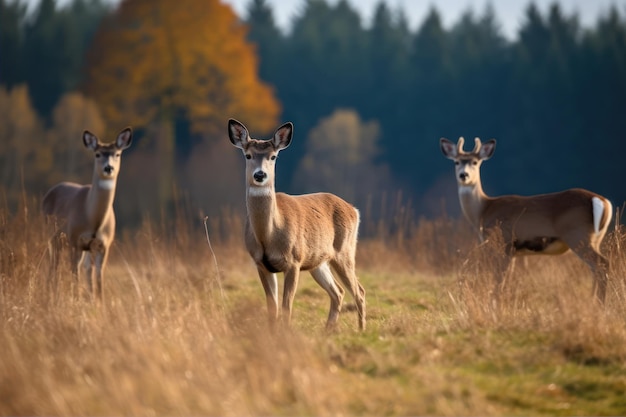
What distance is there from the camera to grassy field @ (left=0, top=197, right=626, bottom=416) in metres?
5.58

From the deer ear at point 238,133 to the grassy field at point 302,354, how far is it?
131 centimetres

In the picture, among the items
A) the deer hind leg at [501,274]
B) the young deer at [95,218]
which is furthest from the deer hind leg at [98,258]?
the deer hind leg at [501,274]

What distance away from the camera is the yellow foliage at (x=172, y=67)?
26.2 meters

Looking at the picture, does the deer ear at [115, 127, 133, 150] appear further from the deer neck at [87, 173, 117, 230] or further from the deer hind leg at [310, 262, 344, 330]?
the deer hind leg at [310, 262, 344, 330]

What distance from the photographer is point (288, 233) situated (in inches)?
329

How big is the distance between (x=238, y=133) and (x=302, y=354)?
125 inches

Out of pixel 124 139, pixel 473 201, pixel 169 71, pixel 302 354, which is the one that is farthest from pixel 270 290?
pixel 169 71

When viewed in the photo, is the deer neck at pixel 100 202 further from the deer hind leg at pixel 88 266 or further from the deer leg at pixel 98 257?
the deer hind leg at pixel 88 266

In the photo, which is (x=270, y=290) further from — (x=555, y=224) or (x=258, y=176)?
(x=555, y=224)

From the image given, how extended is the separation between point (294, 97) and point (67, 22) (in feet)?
28.1

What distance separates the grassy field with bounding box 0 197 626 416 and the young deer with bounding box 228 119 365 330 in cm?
38

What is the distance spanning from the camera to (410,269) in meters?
14.0

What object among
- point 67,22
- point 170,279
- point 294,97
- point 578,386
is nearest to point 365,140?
point 294,97

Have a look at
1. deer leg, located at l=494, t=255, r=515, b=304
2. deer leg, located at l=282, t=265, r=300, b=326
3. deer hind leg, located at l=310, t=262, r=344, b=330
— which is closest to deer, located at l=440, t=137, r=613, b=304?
deer leg, located at l=494, t=255, r=515, b=304
